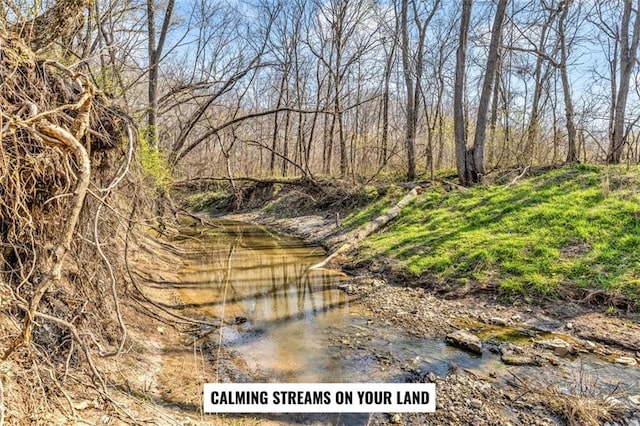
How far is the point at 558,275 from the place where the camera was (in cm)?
618

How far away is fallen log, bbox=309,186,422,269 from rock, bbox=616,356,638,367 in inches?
223

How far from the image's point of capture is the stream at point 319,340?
4.23m

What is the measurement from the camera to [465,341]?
Result: 16.0 feet

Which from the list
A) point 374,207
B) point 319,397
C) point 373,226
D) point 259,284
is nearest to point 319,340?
point 319,397

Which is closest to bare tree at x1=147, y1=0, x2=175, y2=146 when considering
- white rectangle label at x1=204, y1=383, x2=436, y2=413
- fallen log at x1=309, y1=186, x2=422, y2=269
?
fallen log at x1=309, y1=186, x2=422, y2=269

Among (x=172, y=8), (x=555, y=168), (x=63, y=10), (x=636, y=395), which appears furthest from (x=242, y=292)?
(x=555, y=168)

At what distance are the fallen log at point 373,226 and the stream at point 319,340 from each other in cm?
106

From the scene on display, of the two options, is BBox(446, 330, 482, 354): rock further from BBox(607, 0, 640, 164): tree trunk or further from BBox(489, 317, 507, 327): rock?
BBox(607, 0, 640, 164): tree trunk

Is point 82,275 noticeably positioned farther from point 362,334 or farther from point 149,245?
point 149,245

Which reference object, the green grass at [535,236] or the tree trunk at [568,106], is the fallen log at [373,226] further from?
the tree trunk at [568,106]

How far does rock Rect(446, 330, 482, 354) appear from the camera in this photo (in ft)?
15.6

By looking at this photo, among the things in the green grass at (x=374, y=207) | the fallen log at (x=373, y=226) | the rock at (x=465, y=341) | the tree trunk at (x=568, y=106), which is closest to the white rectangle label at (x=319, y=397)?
the rock at (x=465, y=341)

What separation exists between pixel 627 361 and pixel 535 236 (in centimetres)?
330

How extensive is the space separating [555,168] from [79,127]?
12847mm
